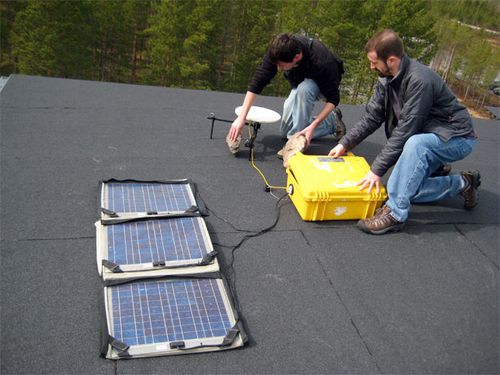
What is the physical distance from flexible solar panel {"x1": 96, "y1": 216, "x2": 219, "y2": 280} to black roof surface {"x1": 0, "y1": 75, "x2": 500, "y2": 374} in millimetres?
90

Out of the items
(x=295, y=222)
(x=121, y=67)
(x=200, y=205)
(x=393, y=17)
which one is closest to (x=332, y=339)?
(x=295, y=222)

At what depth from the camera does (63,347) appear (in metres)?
1.40

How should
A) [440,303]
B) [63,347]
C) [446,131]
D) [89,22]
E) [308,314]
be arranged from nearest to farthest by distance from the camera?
[63,347] < [308,314] < [440,303] < [446,131] < [89,22]

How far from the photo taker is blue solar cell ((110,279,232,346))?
4.82ft

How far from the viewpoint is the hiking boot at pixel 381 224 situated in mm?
2277

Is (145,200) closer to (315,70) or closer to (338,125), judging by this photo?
(315,70)

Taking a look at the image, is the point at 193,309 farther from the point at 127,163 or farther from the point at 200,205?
the point at 127,163

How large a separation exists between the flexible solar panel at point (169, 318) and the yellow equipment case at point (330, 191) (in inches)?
30.4

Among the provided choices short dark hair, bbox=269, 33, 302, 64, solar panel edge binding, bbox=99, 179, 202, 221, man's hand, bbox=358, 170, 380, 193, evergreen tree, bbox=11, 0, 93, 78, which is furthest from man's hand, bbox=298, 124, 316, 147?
evergreen tree, bbox=11, 0, 93, 78

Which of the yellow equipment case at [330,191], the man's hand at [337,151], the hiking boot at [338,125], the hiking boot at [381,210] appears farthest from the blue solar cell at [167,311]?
the hiking boot at [338,125]

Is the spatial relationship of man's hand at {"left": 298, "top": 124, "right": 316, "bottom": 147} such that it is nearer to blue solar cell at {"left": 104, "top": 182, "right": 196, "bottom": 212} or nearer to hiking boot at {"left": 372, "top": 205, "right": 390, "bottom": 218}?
hiking boot at {"left": 372, "top": 205, "right": 390, "bottom": 218}

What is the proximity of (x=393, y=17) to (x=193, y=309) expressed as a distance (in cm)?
1816

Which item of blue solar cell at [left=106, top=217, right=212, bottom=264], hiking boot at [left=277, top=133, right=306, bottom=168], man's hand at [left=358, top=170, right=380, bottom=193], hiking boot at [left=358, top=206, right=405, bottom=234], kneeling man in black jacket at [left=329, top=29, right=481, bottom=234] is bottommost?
blue solar cell at [left=106, top=217, right=212, bottom=264]

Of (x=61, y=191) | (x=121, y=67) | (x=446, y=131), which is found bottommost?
(x=121, y=67)
